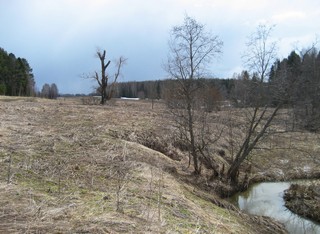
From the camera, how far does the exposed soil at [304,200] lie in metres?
11.9

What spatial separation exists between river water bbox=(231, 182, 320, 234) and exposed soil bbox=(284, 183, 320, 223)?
0.22 meters

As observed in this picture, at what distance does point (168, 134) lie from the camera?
17.3 meters

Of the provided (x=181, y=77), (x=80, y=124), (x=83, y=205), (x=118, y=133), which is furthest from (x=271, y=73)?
(x=83, y=205)

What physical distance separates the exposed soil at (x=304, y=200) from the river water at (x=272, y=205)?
22cm

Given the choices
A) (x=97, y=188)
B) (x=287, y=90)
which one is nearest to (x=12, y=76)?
(x=287, y=90)

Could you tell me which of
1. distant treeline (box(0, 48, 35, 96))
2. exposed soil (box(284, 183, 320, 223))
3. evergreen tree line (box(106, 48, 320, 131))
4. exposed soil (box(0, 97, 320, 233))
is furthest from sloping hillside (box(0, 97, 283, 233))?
distant treeline (box(0, 48, 35, 96))

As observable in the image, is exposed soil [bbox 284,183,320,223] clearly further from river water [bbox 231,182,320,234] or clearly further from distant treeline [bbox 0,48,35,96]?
distant treeline [bbox 0,48,35,96]

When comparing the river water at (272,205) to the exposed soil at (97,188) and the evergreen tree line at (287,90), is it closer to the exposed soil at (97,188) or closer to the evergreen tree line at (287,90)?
the exposed soil at (97,188)

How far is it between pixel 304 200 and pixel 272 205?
115 centimetres

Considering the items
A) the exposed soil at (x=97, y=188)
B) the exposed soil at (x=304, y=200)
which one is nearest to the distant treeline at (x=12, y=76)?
the exposed soil at (x=97, y=188)

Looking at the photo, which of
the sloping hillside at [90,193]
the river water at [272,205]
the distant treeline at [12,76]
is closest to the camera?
the sloping hillside at [90,193]

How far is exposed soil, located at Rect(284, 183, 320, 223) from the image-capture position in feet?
39.1

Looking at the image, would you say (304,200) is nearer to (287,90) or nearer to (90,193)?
(287,90)

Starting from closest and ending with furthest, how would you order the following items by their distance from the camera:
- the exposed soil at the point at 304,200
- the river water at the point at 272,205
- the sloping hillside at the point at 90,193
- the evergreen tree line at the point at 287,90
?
1. the sloping hillside at the point at 90,193
2. the river water at the point at 272,205
3. the exposed soil at the point at 304,200
4. the evergreen tree line at the point at 287,90
